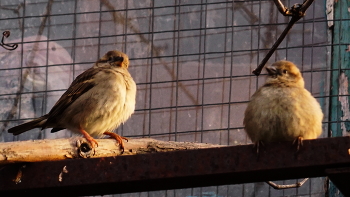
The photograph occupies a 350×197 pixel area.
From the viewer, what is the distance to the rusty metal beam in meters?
4.16

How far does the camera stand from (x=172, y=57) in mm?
7992

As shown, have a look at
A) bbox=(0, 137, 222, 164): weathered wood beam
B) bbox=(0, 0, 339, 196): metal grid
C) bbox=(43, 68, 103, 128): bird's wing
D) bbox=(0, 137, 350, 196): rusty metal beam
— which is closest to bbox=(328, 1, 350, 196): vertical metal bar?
bbox=(0, 0, 339, 196): metal grid

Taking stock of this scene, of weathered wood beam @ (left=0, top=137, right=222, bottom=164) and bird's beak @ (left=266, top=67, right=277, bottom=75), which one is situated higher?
bird's beak @ (left=266, top=67, right=277, bottom=75)

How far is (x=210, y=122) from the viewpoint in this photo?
770cm

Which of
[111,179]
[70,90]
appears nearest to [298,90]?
[111,179]

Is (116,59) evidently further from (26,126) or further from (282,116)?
(282,116)

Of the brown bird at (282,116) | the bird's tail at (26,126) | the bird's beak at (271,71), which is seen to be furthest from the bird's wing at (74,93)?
the brown bird at (282,116)

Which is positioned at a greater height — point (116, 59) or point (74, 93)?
point (116, 59)

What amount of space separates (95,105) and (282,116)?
194 cm

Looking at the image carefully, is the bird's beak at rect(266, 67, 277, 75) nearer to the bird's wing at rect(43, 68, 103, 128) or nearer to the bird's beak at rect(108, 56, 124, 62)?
the bird's wing at rect(43, 68, 103, 128)

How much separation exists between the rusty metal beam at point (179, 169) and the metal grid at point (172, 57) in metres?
3.01

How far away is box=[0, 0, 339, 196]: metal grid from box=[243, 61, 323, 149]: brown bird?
209 cm

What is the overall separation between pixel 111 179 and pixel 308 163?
95cm

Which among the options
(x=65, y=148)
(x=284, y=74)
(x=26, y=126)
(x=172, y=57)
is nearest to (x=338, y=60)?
(x=172, y=57)
